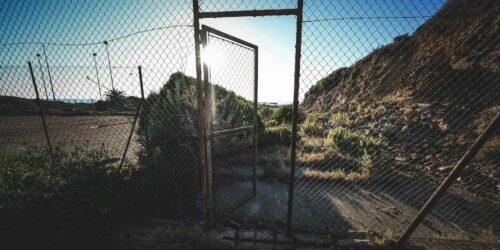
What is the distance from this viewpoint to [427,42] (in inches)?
414

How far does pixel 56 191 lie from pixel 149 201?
1.14 m

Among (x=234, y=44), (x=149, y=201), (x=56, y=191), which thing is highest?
(x=234, y=44)

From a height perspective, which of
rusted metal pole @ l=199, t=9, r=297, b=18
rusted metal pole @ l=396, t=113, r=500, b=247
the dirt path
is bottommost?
the dirt path

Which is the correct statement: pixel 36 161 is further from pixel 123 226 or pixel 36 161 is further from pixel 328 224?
pixel 328 224

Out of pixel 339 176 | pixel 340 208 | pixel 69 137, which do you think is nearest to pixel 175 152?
pixel 340 208

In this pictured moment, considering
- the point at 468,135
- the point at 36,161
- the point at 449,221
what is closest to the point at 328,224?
the point at 449,221

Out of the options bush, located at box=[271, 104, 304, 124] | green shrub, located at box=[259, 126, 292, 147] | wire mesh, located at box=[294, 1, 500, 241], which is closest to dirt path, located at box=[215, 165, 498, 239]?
wire mesh, located at box=[294, 1, 500, 241]

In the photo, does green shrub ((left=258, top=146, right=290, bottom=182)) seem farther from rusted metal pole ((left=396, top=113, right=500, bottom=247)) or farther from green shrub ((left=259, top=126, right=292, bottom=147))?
rusted metal pole ((left=396, top=113, right=500, bottom=247))

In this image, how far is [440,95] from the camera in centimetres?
731

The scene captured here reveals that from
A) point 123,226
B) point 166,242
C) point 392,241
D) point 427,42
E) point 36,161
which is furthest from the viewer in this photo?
point 427,42

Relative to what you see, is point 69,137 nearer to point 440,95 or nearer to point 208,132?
point 208,132

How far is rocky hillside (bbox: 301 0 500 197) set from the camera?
5.17 m

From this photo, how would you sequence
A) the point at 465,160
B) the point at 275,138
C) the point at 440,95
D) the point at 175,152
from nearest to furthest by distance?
the point at 465,160
the point at 175,152
the point at 440,95
the point at 275,138

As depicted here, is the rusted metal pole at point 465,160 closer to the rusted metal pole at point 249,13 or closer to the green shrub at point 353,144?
the rusted metal pole at point 249,13
